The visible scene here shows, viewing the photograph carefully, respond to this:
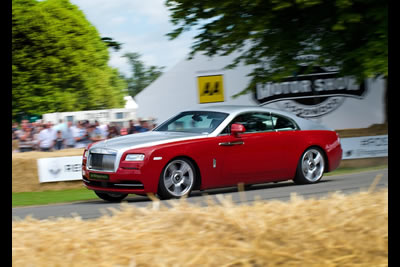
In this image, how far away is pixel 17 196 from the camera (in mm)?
12953

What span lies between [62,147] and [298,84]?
568 inches

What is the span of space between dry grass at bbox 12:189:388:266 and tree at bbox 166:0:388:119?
10717mm

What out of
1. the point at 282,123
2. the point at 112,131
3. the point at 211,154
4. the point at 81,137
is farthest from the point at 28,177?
the point at 282,123

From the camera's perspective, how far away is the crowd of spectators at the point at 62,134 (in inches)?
635

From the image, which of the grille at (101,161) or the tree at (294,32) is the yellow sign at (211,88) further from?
the grille at (101,161)

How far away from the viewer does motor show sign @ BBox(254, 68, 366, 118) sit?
91.7 feet

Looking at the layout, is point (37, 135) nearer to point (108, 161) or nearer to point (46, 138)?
point (46, 138)

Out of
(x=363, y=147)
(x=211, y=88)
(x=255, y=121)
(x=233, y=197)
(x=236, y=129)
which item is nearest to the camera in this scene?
(x=233, y=197)

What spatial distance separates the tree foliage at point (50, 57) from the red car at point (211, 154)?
27373 millimetres

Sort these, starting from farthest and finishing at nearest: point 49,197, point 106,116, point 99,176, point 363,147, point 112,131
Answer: point 106,116 → point 363,147 → point 112,131 → point 49,197 → point 99,176

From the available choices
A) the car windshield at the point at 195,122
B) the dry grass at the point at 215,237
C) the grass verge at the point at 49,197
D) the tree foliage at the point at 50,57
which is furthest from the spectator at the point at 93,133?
the tree foliage at the point at 50,57

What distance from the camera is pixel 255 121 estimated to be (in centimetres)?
1089
